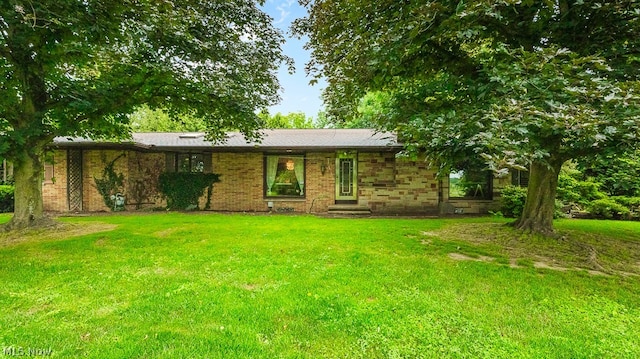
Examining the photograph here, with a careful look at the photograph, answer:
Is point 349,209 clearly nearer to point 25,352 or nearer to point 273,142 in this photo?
point 273,142

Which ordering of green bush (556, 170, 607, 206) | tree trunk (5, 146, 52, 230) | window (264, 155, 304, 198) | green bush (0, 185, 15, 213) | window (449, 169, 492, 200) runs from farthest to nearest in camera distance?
window (264, 155, 304, 198) < green bush (0, 185, 15, 213) < window (449, 169, 492, 200) < green bush (556, 170, 607, 206) < tree trunk (5, 146, 52, 230)

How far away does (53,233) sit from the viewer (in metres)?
7.17

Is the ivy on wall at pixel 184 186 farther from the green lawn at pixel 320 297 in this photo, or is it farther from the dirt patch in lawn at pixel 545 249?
the dirt patch in lawn at pixel 545 249

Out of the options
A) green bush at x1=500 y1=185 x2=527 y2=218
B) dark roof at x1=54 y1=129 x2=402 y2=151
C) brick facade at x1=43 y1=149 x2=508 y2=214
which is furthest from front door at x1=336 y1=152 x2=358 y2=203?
green bush at x1=500 y1=185 x2=527 y2=218

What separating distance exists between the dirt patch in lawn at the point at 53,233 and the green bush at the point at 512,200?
11973 mm

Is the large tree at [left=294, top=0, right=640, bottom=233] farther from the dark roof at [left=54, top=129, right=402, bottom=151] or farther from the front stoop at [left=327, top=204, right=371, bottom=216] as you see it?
the front stoop at [left=327, top=204, right=371, bottom=216]

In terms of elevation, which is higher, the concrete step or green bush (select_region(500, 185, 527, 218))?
green bush (select_region(500, 185, 527, 218))

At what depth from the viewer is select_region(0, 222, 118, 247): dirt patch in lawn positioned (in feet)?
21.6

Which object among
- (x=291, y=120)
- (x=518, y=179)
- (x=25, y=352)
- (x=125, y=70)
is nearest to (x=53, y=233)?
(x=125, y=70)

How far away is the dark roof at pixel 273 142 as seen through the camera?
1122 cm

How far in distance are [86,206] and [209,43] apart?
8.57m

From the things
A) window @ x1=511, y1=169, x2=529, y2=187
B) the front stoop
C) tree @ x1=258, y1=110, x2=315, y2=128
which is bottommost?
the front stoop

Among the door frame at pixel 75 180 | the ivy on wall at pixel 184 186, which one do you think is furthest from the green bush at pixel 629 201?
the door frame at pixel 75 180

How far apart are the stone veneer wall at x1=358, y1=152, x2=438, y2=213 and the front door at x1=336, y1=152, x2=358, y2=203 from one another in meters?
0.34
